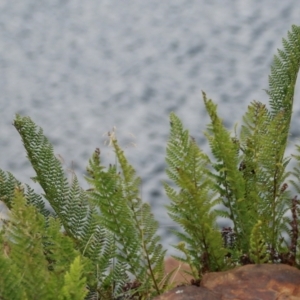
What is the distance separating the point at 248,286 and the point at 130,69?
1546 millimetres

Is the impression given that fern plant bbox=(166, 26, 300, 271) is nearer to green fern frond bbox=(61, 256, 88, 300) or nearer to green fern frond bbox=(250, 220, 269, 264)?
green fern frond bbox=(250, 220, 269, 264)

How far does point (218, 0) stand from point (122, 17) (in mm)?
372

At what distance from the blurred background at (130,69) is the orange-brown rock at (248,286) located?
98 centimetres

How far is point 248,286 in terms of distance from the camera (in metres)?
0.52

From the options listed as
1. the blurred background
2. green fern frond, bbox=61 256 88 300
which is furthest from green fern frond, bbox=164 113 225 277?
the blurred background

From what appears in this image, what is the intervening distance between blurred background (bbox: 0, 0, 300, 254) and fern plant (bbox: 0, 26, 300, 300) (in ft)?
2.76

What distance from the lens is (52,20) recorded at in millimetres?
2283

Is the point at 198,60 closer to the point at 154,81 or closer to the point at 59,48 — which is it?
the point at 154,81

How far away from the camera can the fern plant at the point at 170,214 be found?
47 centimetres

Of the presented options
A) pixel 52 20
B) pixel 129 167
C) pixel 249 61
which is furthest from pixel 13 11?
pixel 129 167

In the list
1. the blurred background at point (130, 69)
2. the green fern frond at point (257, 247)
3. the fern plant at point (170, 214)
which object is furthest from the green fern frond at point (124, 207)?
the blurred background at point (130, 69)

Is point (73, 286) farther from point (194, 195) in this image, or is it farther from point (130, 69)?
point (130, 69)

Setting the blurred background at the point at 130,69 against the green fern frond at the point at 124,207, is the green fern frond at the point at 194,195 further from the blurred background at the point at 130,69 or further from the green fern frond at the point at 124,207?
the blurred background at the point at 130,69

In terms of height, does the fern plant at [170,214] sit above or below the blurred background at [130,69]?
below
